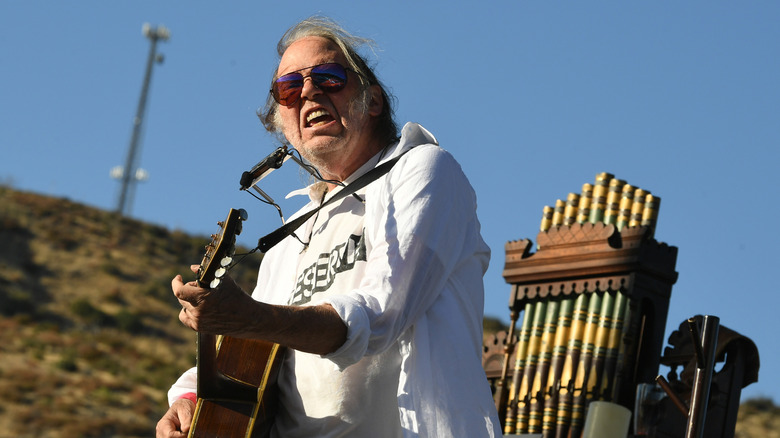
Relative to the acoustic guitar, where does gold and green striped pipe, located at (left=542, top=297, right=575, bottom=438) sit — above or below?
above

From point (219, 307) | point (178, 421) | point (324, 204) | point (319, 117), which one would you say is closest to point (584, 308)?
point (324, 204)

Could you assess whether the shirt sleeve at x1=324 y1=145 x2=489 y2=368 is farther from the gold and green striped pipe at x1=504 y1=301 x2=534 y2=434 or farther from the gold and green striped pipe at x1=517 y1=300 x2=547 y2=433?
the gold and green striped pipe at x1=504 y1=301 x2=534 y2=434

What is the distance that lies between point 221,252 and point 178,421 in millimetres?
927

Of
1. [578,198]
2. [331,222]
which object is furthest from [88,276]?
[331,222]

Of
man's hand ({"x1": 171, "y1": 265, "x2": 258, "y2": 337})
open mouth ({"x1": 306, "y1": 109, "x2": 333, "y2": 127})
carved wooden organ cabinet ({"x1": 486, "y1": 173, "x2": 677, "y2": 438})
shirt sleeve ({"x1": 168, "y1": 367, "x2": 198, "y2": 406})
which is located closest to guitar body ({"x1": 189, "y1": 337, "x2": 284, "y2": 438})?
shirt sleeve ({"x1": 168, "y1": 367, "x2": 198, "y2": 406})

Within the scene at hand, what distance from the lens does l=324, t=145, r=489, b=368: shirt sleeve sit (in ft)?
9.38

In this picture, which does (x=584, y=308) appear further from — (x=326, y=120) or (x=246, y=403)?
(x=246, y=403)

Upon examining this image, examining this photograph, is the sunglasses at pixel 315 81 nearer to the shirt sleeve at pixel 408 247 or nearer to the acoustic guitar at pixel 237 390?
the shirt sleeve at pixel 408 247

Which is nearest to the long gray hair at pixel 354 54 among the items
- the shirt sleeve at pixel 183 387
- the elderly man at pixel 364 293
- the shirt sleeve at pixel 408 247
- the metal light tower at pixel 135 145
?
the elderly man at pixel 364 293

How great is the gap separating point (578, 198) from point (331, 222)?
343cm

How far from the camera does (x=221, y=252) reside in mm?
2805

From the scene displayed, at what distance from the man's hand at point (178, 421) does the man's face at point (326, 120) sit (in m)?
0.88

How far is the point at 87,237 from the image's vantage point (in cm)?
4066

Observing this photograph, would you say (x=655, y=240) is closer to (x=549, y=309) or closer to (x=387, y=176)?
(x=549, y=309)
